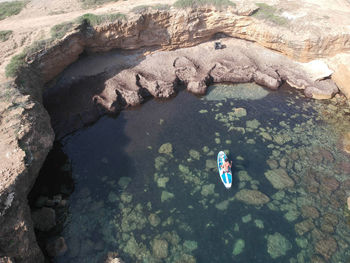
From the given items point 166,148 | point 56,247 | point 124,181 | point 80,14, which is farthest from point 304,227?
point 80,14

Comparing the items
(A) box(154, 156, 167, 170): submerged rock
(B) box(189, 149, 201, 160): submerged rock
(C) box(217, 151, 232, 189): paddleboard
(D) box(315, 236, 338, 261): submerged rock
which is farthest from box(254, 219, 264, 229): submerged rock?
(A) box(154, 156, 167, 170): submerged rock

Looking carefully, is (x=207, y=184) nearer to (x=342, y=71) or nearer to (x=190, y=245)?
(x=190, y=245)

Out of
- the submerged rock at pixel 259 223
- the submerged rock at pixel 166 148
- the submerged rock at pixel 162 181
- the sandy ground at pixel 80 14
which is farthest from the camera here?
the sandy ground at pixel 80 14

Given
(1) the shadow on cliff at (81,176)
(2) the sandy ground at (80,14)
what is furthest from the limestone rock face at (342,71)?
(1) the shadow on cliff at (81,176)

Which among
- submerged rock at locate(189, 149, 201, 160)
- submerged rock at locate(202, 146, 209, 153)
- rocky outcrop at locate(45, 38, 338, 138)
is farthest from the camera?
rocky outcrop at locate(45, 38, 338, 138)

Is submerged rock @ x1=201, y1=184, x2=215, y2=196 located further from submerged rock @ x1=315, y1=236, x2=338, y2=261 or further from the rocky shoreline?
the rocky shoreline

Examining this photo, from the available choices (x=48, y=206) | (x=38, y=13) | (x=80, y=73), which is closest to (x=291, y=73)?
(x=80, y=73)

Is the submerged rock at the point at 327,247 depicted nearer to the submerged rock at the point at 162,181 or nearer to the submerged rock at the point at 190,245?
the submerged rock at the point at 190,245
